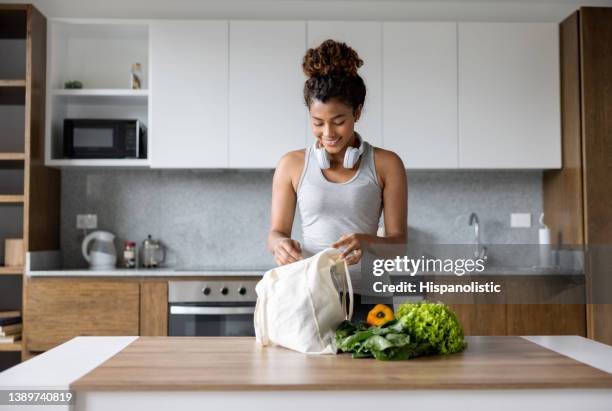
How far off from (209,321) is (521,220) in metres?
2.03

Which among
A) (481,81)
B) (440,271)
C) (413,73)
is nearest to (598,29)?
(481,81)

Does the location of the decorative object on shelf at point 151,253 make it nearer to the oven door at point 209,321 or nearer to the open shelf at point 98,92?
the oven door at point 209,321

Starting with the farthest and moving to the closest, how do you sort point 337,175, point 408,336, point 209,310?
point 209,310 < point 337,175 < point 408,336

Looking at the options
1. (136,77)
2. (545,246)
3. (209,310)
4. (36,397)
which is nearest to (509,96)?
(545,246)

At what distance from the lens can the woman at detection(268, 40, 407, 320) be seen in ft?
5.73

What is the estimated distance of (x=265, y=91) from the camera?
348cm

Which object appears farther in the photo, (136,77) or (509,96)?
(136,77)

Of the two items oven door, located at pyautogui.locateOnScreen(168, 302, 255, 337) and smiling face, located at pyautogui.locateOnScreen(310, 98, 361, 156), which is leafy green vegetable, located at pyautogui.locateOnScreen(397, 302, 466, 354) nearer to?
smiling face, located at pyautogui.locateOnScreen(310, 98, 361, 156)

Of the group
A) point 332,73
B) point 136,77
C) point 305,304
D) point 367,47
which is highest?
point 367,47

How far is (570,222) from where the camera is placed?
3416 mm

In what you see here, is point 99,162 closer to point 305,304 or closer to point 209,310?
point 209,310

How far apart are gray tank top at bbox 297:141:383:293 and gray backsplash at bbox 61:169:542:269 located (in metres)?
1.97

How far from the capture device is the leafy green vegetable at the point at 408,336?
1278 millimetres

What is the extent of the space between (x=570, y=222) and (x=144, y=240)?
8.28 feet
